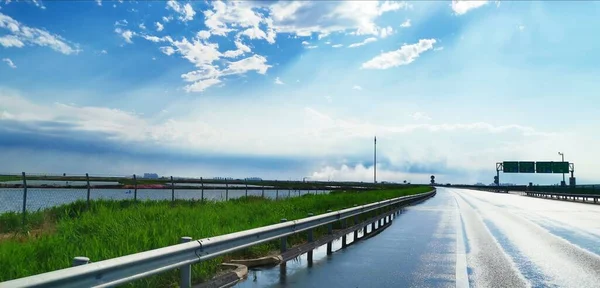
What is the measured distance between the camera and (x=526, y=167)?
106 meters

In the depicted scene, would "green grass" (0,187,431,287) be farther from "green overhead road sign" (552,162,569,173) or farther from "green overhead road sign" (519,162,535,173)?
"green overhead road sign" (519,162,535,173)

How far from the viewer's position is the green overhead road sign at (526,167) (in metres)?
105

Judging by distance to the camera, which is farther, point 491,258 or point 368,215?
point 368,215

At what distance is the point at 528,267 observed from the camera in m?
9.71

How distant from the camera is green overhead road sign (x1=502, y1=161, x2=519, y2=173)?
108575mm

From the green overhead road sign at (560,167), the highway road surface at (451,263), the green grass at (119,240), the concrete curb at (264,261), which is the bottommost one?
the highway road surface at (451,263)

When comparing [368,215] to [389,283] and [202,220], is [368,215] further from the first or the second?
[389,283]

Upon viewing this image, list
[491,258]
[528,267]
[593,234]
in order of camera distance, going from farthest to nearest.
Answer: [593,234] → [491,258] → [528,267]

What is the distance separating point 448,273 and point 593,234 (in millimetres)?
10113

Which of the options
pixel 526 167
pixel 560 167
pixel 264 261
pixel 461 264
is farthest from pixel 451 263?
pixel 526 167

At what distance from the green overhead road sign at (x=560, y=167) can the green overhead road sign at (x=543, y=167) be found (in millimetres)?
766

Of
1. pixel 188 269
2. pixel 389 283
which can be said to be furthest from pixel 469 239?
pixel 188 269

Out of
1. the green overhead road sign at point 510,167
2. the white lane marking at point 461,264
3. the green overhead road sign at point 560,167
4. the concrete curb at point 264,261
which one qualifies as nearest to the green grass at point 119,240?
the concrete curb at point 264,261

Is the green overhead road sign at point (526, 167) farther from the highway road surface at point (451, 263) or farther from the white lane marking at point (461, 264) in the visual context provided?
the white lane marking at point (461, 264)
